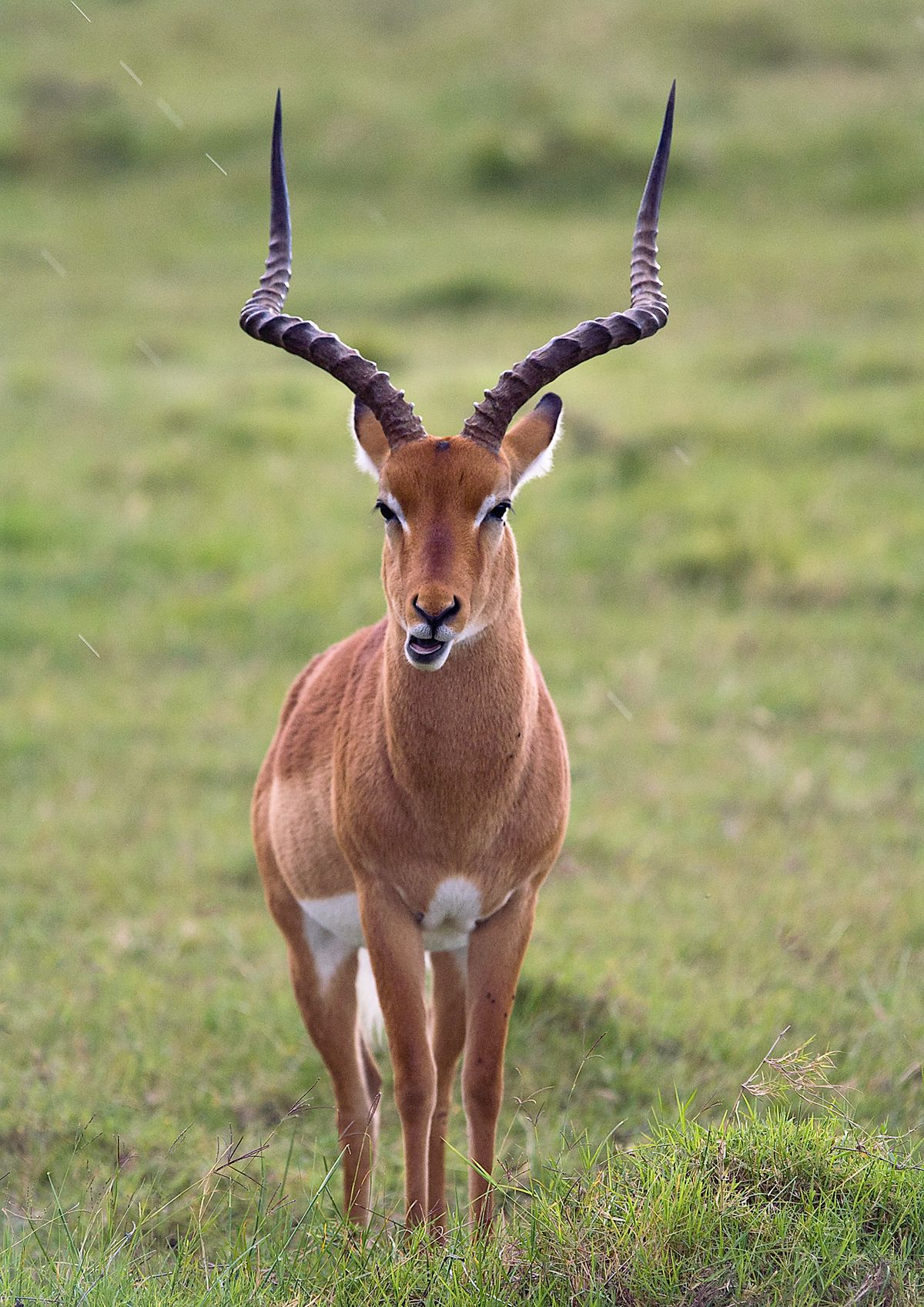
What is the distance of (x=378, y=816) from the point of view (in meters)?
3.66

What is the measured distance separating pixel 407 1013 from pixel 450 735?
2.12ft

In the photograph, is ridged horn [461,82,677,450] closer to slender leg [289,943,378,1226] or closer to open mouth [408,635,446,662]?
open mouth [408,635,446,662]

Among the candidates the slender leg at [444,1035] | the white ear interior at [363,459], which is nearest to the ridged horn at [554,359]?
the white ear interior at [363,459]

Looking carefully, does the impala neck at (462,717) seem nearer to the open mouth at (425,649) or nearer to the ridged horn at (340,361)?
the open mouth at (425,649)

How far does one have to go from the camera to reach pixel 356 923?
3.98 meters

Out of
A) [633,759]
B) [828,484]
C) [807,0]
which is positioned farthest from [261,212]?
[633,759]

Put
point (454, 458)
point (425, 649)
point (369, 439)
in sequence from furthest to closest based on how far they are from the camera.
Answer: point (369, 439) → point (454, 458) → point (425, 649)

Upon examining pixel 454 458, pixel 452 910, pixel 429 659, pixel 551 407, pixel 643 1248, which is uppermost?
pixel 551 407

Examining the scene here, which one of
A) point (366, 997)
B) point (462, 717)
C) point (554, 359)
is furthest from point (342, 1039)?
point (554, 359)

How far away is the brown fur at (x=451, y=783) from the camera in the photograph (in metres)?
3.51

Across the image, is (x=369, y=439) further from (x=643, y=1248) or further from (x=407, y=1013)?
(x=643, y=1248)

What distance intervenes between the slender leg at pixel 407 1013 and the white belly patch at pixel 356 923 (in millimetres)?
73

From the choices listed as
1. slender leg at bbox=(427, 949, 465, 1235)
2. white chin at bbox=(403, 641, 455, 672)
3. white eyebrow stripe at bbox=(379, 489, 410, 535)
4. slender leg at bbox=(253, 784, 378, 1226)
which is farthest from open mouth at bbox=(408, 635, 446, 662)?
slender leg at bbox=(253, 784, 378, 1226)

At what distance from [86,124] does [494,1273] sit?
2447 cm
